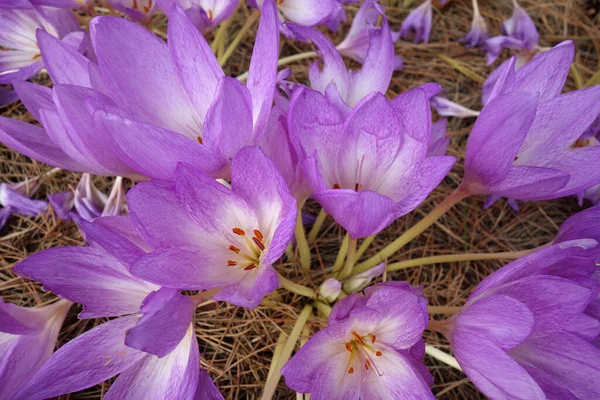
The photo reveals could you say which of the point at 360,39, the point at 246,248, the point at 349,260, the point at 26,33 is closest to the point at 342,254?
the point at 349,260

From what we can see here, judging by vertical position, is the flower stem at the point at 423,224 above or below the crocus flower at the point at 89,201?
above

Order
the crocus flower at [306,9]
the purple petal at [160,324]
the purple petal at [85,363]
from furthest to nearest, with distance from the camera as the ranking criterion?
the crocus flower at [306,9] → the purple petal at [85,363] → the purple petal at [160,324]

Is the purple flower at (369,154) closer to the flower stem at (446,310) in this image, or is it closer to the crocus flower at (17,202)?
the flower stem at (446,310)

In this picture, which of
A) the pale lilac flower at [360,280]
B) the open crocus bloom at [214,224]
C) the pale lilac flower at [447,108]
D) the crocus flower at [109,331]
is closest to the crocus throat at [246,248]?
the open crocus bloom at [214,224]

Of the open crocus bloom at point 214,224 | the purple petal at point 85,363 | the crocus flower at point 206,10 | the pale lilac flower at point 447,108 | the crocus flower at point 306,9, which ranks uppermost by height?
the crocus flower at point 206,10

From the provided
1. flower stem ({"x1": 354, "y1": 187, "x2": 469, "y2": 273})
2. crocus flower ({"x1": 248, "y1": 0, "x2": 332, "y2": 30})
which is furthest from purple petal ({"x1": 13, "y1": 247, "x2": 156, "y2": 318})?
crocus flower ({"x1": 248, "y1": 0, "x2": 332, "y2": 30})

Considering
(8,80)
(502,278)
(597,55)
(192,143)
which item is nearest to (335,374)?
(502,278)

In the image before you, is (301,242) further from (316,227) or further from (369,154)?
(369,154)

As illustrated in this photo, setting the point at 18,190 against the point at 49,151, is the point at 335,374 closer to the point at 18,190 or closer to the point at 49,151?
the point at 49,151
